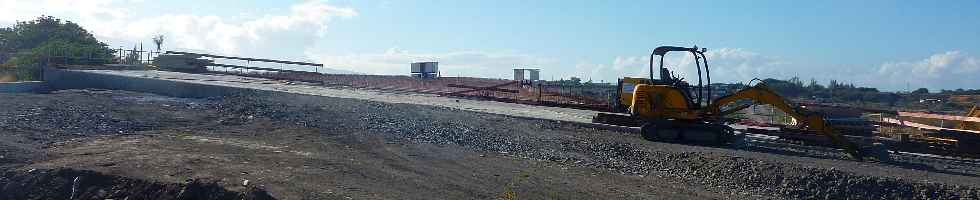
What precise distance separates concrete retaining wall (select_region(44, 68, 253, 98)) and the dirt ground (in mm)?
10148

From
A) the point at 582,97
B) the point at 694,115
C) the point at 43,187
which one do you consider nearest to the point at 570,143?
the point at 694,115

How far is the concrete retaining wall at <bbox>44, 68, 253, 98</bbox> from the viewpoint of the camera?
96.2 ft

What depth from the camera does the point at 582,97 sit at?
2967cm

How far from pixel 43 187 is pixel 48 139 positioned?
4.02 m

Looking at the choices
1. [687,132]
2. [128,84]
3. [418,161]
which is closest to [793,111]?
[687,132]

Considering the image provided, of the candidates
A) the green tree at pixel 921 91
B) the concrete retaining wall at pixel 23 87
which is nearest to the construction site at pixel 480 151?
the concrete retaining wall at pixel 23 87

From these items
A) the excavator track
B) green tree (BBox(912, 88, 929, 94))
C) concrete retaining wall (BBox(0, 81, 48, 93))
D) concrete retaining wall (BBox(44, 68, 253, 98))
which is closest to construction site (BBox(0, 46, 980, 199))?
the excavator track

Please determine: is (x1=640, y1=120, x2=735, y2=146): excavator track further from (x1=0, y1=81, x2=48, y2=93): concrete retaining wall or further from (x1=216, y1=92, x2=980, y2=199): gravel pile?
(x1=0, y1=81, x2=48, y2=93): concrete retaining wall

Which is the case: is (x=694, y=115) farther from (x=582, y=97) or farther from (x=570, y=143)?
(x=582, y=97)

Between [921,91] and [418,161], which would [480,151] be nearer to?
[418,161]

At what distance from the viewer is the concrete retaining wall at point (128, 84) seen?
29322 mm

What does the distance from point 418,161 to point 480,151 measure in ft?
6.74

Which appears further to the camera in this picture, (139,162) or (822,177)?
(822,177)

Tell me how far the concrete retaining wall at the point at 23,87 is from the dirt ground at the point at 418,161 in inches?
460
